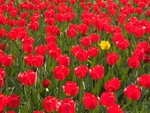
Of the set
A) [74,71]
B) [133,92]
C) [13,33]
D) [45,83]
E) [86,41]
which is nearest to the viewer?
[133,92]

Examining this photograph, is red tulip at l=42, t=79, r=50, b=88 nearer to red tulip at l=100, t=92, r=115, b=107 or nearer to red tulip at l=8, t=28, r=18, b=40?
red tulip at l=100, t=92, r=115, b=107

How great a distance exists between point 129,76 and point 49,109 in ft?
4.20

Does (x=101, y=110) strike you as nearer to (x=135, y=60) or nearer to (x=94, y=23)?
(x=135, y=60)

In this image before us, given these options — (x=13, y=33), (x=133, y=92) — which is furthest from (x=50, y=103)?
(x=13, y=33)

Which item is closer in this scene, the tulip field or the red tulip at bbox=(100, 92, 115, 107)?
the red tulip at bbox=(100, 92, 115, 107)

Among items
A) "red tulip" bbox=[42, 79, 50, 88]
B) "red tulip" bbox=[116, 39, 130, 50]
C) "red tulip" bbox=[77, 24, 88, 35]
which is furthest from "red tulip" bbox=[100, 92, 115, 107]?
"red tulip" bbox=[77, 24, 88, 35]

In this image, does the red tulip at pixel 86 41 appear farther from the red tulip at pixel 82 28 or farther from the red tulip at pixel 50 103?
the red tulip at pixel 50 103

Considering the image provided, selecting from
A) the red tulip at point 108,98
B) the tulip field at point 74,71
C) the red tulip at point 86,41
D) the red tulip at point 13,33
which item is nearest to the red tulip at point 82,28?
the tulip field at point 74,71

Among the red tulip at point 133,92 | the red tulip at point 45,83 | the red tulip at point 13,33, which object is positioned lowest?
the red tulip at point 45,83

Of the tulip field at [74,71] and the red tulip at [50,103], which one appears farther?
the tulip field at [74,71]

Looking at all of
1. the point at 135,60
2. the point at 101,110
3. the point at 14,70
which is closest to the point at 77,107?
the point at 101,110

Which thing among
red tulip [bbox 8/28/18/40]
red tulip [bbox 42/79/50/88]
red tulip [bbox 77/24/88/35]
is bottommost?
red tulip [bbox 77/24/88/35]

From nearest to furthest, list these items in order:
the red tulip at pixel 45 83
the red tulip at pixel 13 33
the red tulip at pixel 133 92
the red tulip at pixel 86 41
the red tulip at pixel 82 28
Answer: the red tulip at pixel 133 92 < the red tulip at pixel 45 83 < the red tulip at pixel 86 41 < the red tulip at pixel 13 33 < the red tulip at pixel 82 28

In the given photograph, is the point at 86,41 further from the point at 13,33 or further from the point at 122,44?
the point at 13,33
